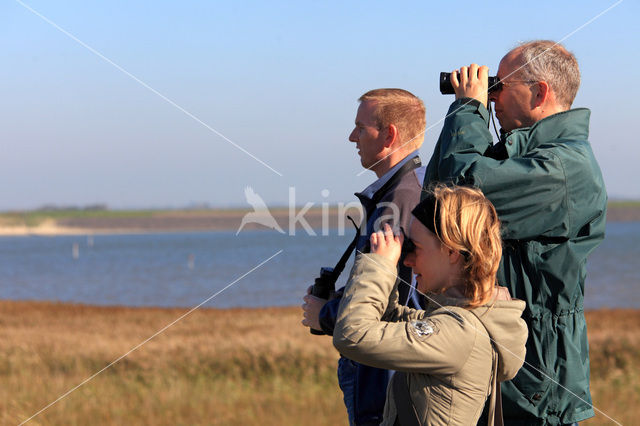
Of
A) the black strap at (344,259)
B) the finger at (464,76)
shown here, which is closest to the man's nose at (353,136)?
the black strap at (344,259)

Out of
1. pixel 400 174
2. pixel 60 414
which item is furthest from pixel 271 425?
pixel 400 174

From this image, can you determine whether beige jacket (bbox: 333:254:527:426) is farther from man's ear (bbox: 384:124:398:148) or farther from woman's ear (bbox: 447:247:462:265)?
man's ear (bbox: 384:124:398:148)

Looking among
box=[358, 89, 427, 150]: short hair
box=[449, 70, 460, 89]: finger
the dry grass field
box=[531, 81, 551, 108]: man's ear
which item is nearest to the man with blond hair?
box=[358, 89, 427, 150]: short hair

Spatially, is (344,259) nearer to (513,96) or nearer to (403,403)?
(403,403)

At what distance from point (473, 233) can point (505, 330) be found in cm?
31

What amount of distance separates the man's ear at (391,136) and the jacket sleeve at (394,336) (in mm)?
1135

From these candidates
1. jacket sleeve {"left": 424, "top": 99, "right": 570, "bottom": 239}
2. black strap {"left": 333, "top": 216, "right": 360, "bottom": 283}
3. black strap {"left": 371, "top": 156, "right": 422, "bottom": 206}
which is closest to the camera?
jacket sleeve {"left": 424, "top": 99, "right": 570, "bottom": 239}

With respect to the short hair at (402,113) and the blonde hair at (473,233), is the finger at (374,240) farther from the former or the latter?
the short hair at (402,113)

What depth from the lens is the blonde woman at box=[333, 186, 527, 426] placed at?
1962mm

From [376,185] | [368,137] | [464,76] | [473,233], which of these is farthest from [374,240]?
[368,137]

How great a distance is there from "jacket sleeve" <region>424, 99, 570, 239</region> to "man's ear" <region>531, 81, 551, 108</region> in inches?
11.8

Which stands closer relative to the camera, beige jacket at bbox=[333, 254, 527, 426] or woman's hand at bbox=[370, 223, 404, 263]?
beige jacket at bbox=[333, 254, 527, 426]

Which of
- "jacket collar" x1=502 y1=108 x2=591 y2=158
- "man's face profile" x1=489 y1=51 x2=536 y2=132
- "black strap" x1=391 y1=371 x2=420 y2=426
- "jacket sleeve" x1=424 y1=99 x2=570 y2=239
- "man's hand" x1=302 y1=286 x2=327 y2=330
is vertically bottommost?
"black strap" x1=391 y1=371 x2=420 y2=426

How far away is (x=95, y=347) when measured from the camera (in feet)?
35.1
